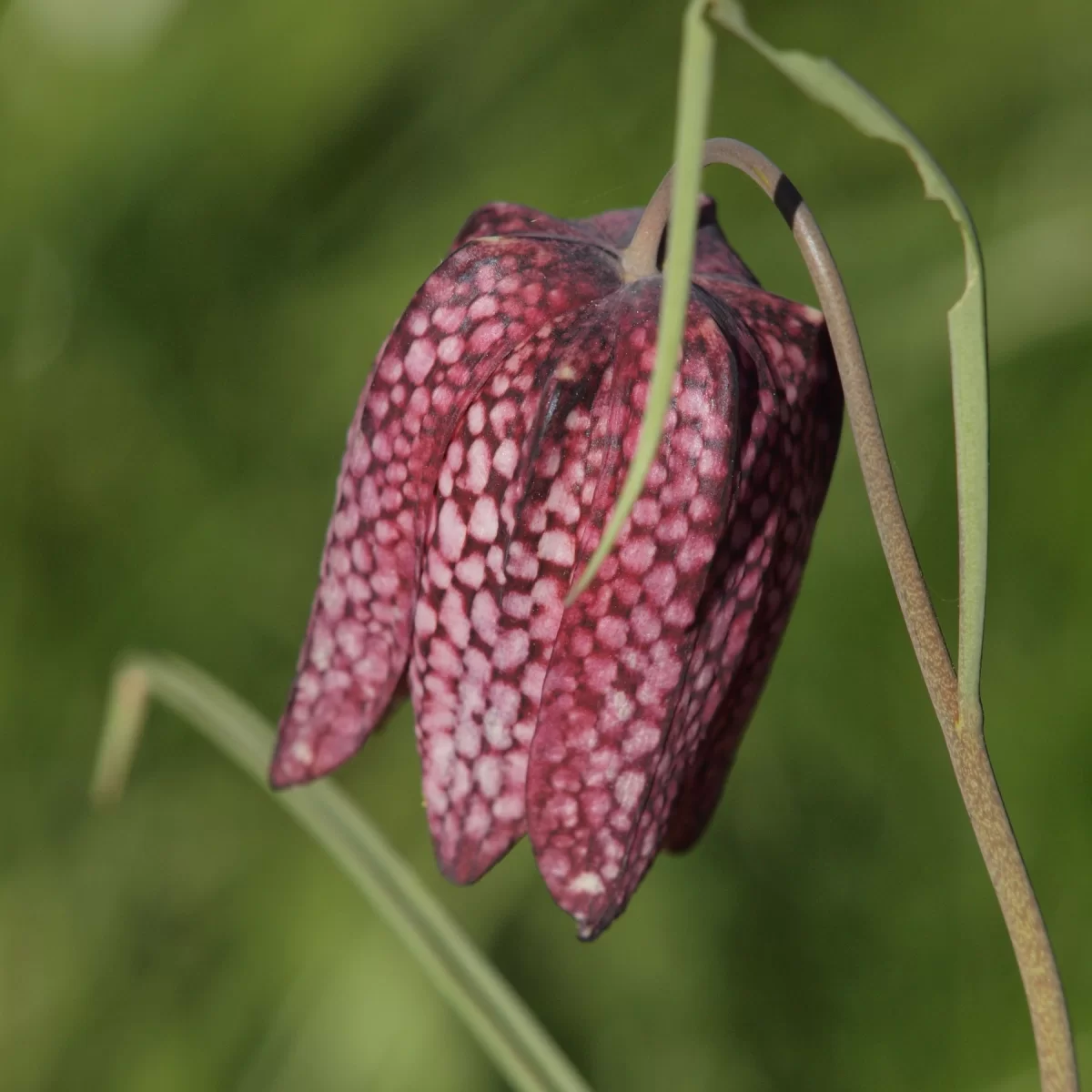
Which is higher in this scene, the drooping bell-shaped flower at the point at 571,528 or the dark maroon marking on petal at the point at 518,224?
the dark maroon marking on petal at the point at 518,224

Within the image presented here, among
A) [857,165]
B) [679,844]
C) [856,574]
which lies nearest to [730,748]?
[679,844]

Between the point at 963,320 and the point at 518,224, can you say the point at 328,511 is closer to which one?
the point at 518,224

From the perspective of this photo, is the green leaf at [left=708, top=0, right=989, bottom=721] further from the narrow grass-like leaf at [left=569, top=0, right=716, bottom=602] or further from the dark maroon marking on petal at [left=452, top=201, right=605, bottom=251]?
the dark maroon marking on petal at [left=452, top=201, right=605, bottom=251]

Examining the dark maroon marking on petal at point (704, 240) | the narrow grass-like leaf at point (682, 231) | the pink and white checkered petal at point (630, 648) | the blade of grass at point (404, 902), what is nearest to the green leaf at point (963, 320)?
the narrow grass-like leaf at point (682, 231)

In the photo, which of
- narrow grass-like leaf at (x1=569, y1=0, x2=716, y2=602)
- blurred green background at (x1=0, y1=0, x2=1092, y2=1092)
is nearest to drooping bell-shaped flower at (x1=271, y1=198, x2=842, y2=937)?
narrow grass-like leaf at (x1=569, y1=0, x2=716, y2=602)

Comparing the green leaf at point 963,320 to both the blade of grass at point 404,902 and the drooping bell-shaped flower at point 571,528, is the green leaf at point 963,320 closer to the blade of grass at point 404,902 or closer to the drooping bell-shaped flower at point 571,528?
the drooping bell-shaped flower at point 571,528

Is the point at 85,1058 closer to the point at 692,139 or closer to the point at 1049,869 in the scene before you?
the point at 1049,869
